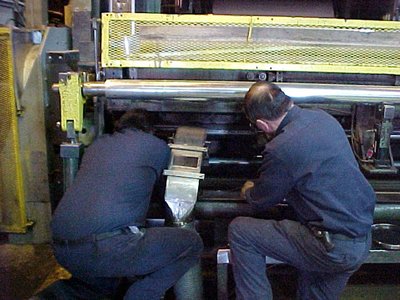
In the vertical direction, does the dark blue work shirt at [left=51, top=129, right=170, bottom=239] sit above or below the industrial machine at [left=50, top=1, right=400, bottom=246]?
below

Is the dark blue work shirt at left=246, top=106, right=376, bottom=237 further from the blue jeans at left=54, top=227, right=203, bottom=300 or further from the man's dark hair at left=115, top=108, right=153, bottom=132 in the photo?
the man's dark hair at left=115, top=108, right=153, bottom=132

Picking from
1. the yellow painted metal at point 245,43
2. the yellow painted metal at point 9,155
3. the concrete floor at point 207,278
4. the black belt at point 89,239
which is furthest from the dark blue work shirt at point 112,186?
the yellow painted metal at point 9,155

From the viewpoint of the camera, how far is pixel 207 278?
2.46 m

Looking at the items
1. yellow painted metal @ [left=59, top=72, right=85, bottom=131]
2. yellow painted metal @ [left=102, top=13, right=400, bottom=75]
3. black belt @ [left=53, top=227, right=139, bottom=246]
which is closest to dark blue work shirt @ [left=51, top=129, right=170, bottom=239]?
black belt @ [left=53, top=227, right=139, bottom=246]

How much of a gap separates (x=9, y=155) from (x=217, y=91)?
1.43m

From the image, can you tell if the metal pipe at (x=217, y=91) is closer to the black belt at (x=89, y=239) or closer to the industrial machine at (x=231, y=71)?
the industrial machine at (x=231, y=71)

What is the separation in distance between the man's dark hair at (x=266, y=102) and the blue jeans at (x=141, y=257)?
618 millimetres

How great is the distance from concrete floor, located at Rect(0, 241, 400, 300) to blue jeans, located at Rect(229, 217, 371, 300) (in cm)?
52

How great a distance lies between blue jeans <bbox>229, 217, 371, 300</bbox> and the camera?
Result: 68.4 inches

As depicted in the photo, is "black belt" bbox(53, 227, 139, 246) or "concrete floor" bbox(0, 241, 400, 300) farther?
"concrete floor" bbox(0, 241, 400, 300)

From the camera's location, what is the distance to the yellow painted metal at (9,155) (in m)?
2.61

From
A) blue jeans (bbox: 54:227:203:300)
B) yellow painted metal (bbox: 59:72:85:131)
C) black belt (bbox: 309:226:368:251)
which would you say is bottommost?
blue jeans (bbox: 54:227:203:300)

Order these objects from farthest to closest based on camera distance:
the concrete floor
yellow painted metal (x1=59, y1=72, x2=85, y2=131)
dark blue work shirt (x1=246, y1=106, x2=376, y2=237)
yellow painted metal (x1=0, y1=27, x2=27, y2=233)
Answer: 1. yellow painted metal (x1=0, y1=27, x2=27, y2=233)
2. the concrete floor
3. yellow painted metal (x1=59, y1=72, x2=85, y2=131)
4. dark blue work shirt (x1=246, y1=106, x2=376, y2=237)

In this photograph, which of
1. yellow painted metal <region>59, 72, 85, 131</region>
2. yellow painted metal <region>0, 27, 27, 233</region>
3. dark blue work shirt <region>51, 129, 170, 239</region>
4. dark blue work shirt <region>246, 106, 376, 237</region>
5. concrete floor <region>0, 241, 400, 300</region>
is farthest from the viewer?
yellow painted metal <region>0, 27, 27, 233</region>
